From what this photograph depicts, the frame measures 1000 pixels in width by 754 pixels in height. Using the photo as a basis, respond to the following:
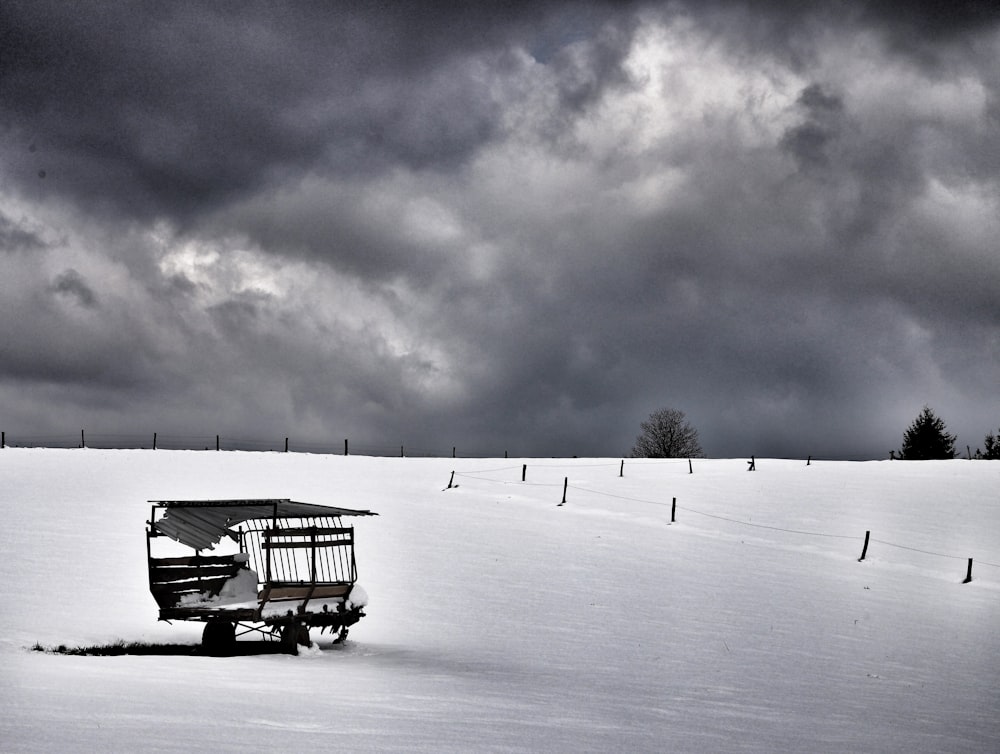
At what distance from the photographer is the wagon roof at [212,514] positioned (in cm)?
1561

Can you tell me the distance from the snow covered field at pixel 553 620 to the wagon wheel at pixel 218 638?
1339 mm

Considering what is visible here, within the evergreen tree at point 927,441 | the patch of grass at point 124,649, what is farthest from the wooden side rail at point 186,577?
the evergreen tree at point 927,441

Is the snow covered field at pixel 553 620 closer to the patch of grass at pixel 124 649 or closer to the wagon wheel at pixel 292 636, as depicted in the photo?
the wagon wheel at pixel 292 636

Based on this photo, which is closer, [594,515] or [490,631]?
[490,631]

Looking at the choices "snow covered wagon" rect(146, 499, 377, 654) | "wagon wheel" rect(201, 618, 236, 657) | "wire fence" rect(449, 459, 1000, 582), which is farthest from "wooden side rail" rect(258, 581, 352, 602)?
"wire fence" rect(449, 459, 1000, 582)

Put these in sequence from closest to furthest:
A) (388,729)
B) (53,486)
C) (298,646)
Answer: (388,729) < (298,646) < (53,486)

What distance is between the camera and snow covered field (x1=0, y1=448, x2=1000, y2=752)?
366 inches

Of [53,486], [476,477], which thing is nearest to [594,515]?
[476,477]

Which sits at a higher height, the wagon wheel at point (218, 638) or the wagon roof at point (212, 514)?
the wagon roof at point (212, 514)

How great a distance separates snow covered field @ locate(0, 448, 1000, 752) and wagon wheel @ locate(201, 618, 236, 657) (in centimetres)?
134

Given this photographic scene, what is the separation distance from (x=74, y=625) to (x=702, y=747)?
1313 cm

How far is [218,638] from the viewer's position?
14.9 m

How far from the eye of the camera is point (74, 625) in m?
17.2

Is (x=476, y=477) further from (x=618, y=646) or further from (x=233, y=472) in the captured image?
(x=618, y=646)
